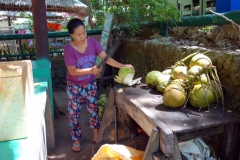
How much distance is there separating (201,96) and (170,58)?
1042mm

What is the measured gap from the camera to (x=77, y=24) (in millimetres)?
2592

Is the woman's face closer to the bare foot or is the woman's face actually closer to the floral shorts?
the floral shorts

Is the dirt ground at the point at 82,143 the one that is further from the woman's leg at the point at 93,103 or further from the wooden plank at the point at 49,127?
the woman's leg at the point at 93,103

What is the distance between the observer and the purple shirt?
8.67 ft

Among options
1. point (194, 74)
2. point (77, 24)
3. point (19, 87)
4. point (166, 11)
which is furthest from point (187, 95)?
point (166, 11)

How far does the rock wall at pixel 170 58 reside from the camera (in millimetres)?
1752

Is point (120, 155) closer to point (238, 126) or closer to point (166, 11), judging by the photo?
point (238, 126)

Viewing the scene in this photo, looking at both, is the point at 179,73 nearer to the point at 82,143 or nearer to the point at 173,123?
the point at 173,123

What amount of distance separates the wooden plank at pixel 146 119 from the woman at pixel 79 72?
724mm

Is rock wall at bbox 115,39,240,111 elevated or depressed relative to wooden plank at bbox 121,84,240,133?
elevated

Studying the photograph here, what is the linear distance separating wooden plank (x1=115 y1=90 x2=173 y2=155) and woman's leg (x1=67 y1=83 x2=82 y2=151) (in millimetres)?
850

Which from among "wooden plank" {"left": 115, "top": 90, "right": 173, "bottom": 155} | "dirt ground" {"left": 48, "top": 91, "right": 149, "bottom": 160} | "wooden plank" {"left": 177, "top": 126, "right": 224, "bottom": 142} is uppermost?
"wooden plank" {"left": 115, "top": 90, "right": 173, "bottom": 155}

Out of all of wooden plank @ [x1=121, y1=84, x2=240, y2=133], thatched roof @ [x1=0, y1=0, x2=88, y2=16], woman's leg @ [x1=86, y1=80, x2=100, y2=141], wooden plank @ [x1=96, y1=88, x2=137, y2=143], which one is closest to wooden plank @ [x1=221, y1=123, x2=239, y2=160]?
wooden plank @ [x1=121, y1=84, x2=240, y2=133]

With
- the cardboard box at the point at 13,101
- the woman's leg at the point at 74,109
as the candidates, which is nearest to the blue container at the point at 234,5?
the woman's leg at the point at 74,109
